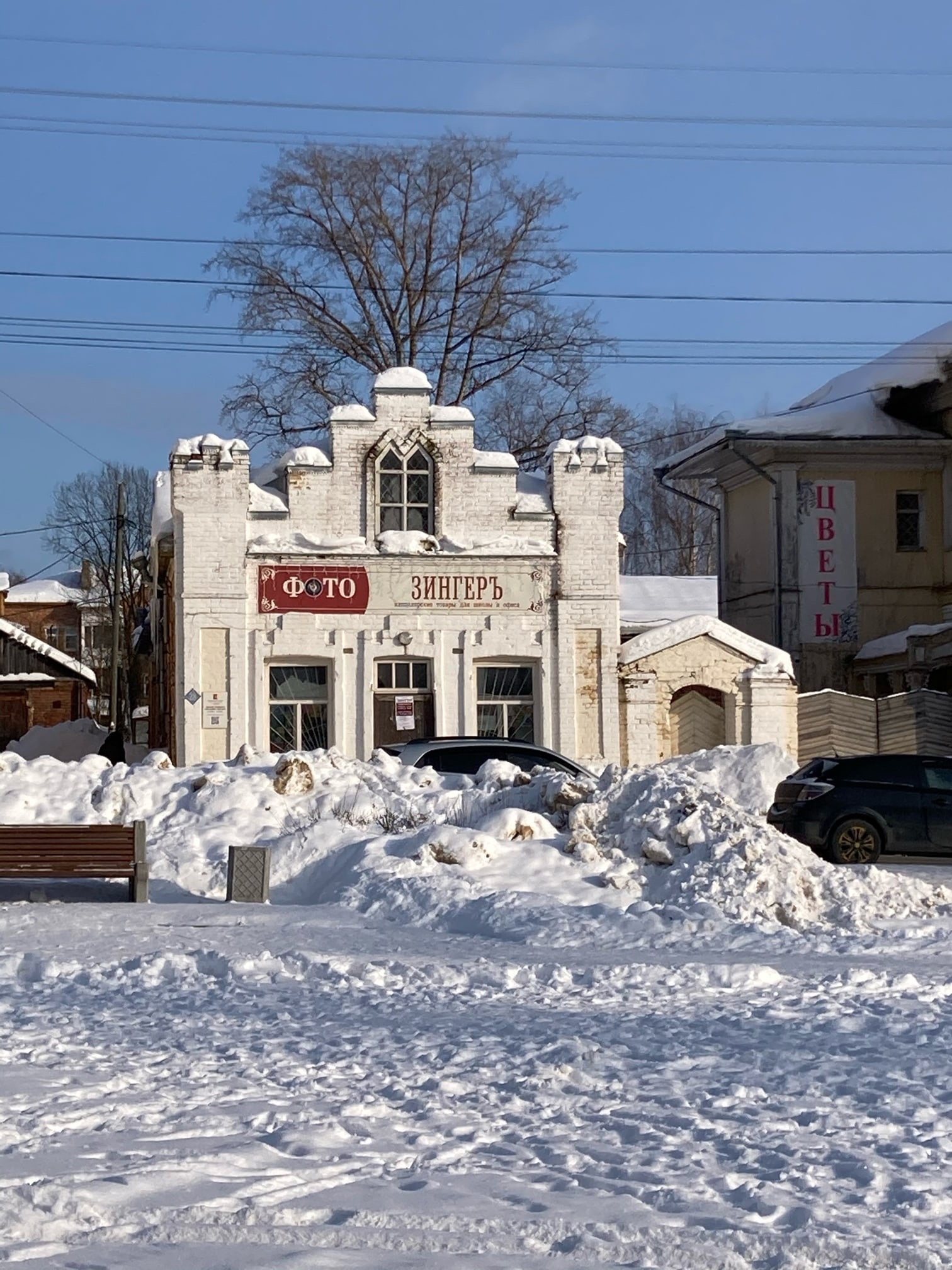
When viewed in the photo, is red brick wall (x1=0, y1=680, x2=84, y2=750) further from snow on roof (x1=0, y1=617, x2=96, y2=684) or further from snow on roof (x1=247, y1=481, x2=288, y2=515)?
snow on roof (x1=247, y1=481, x2=288, y2=515)

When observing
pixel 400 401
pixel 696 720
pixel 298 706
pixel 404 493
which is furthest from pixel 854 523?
pixel 298 706

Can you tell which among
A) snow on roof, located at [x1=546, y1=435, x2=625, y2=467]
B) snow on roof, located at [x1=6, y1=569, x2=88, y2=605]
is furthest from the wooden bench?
snow on roof, located at [x1=6, y1=569, x2=88, y2=605]

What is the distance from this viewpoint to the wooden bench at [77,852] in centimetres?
1677

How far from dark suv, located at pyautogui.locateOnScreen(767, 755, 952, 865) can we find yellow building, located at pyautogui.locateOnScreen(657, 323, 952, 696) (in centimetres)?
1505

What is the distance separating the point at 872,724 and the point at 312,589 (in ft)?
37.3

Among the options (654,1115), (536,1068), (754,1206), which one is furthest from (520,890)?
(754,1206)

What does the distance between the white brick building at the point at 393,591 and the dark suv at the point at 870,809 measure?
9357mm

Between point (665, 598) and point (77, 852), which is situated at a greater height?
point (665, 598)

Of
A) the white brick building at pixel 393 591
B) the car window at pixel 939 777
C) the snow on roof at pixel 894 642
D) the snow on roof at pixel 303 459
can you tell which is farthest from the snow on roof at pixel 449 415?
the car window at pixel 939 777

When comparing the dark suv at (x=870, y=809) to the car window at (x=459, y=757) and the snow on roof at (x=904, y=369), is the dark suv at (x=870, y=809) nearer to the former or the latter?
the car window at (x=459, y=757)

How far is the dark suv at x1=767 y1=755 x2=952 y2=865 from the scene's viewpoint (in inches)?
838

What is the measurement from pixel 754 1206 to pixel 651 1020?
4037 mm

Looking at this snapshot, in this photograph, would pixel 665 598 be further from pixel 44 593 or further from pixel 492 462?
pixel 44 593

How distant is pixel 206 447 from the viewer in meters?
30.0
